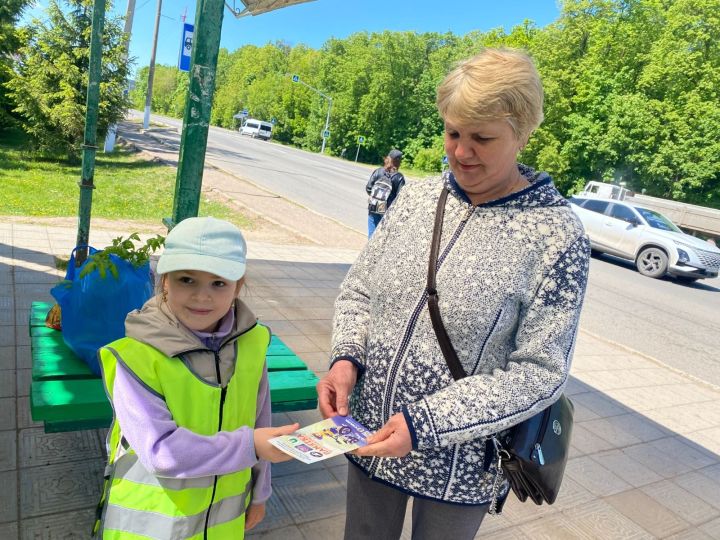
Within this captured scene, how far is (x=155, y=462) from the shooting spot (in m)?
1.42

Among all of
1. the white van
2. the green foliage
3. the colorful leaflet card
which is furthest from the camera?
the white van

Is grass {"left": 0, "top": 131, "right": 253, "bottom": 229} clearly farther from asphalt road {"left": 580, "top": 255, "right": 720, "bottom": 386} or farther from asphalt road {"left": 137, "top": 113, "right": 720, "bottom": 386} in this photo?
asphalt road {"left": 580, "top": 255, "right": 720, "bottom": 386}

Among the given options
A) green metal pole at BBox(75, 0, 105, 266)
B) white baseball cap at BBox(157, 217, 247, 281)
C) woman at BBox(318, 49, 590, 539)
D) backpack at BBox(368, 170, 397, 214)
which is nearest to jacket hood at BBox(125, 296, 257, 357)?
white baseball cap at BBox(157, 217, 247, 281)

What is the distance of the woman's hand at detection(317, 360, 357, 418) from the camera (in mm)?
1597

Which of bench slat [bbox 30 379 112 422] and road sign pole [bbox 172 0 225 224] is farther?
road sign pole [bbox 172 0 225 224]

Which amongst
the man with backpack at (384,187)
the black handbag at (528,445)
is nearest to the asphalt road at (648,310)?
the man with backpack at (384,187)

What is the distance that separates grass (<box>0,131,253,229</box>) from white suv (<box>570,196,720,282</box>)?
9137mm

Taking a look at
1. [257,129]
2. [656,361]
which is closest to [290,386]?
[656,361]

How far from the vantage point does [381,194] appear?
27.6 feet

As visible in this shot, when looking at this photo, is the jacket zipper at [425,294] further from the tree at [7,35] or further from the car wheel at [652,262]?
the tree at [7,35]

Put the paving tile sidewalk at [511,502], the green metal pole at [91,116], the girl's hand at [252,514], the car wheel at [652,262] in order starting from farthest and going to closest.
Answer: the car wheel at [652,262] < the green metal pole at [91,116] < the paving tile sidewalk at [511,502] < the girl's hand at [252,514]

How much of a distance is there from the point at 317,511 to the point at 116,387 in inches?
69.8

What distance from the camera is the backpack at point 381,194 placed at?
27.6 ft

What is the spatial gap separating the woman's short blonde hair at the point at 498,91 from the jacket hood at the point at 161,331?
3.05 feet
